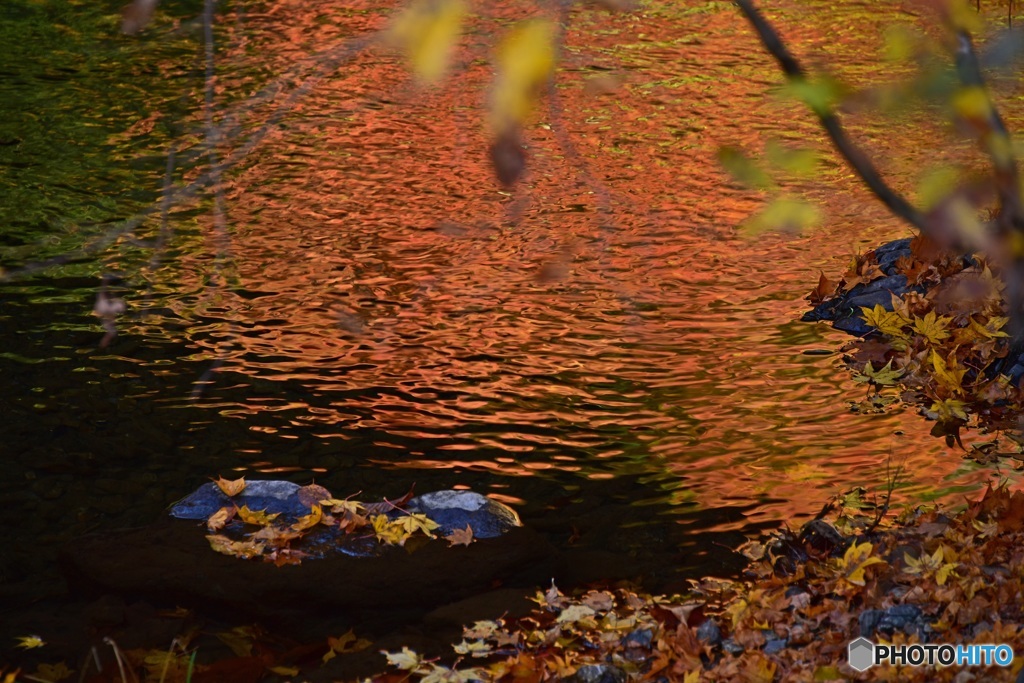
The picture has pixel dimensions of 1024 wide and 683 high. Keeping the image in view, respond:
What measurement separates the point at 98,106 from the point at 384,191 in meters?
4.07

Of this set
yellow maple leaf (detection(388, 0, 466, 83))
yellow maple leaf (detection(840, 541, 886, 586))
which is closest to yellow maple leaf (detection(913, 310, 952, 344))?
yellow maple leaf (detection(840, 541, 886, 586))

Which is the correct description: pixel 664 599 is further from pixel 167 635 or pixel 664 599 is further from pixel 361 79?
pixel 361 79

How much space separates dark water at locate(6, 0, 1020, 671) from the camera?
5609 mm

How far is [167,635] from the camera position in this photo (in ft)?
15.2

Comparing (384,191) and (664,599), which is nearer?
(664,599)

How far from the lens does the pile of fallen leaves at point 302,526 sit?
5047mm

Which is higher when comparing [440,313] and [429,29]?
[429,29]

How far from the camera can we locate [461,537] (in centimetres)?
509

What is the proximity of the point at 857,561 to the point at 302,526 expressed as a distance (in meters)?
2.45

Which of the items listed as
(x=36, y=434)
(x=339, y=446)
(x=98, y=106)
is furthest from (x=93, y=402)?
(x=98, y=106)

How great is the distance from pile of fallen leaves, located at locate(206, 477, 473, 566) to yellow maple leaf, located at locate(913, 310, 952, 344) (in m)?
3.45

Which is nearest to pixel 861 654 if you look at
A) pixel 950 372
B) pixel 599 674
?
pixel 599 674

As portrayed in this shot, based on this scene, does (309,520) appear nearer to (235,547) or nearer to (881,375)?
(235,547)

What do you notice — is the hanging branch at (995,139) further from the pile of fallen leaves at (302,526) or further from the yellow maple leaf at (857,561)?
the pile of fallen leaves at (302,526)
